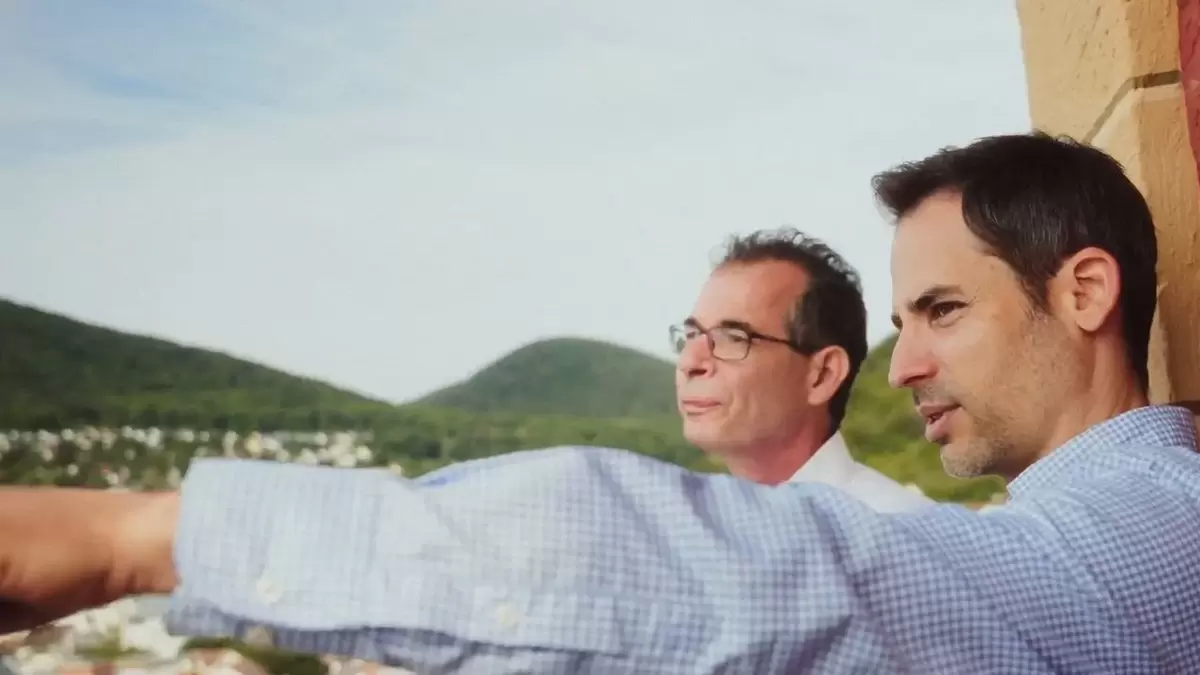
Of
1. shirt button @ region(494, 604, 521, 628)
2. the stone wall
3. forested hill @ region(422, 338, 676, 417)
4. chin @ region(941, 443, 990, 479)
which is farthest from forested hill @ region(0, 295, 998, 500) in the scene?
shirt button @ region(494, 604, 521, 628)

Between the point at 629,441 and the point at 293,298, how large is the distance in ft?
1.12

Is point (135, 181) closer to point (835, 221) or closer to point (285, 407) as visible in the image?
point (285, 407)

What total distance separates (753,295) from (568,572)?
68 centimetres

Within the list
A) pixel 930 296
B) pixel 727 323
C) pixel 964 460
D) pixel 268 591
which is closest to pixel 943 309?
pixel 930 296

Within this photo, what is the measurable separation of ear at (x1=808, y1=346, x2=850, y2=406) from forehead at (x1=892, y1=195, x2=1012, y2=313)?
11 centimetres

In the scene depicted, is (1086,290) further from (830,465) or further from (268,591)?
(268,591)

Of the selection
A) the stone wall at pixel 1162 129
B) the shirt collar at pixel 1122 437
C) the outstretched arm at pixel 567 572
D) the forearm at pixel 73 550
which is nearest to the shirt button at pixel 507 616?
the outstretched arm at pixel 567 572

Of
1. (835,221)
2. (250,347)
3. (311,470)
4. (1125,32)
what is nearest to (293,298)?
(250,347)

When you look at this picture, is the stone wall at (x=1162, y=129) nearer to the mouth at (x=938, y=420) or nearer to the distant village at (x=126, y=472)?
the mouth at (x=938, y=420)

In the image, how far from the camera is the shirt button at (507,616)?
0.44 m

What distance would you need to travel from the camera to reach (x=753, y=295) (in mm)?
1104

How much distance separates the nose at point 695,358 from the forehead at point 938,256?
19cm

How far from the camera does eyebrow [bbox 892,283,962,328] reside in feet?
3.02

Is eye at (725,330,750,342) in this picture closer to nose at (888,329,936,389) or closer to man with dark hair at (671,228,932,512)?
man with dark hair at (671,228,932,512)
